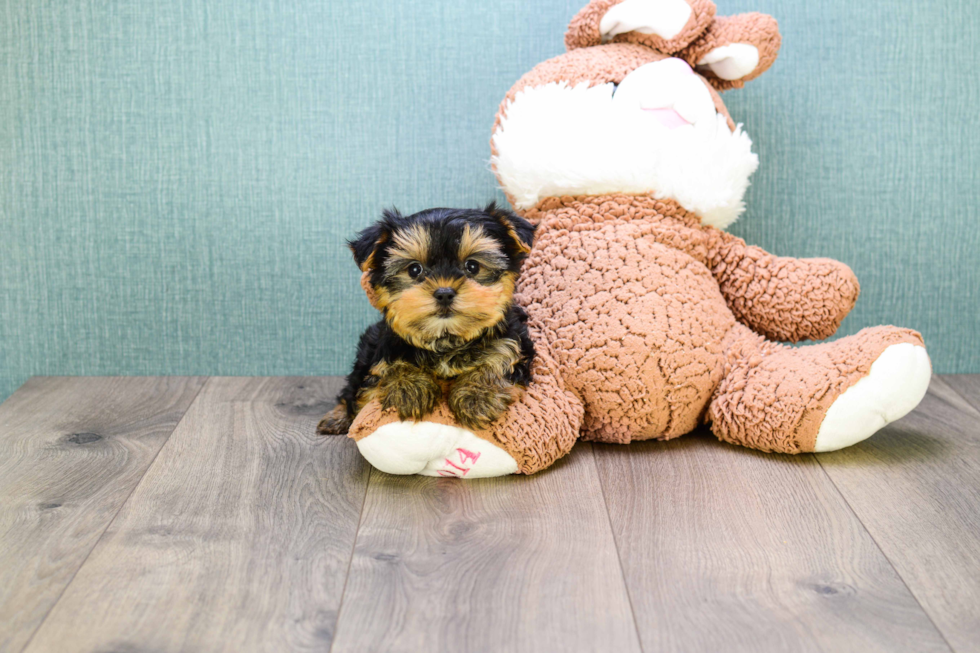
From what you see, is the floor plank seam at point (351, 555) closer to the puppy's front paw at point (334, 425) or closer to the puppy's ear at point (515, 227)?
the puppy's front paw at point (334, 425)

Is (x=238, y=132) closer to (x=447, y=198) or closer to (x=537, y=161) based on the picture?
(x=447, y=198)

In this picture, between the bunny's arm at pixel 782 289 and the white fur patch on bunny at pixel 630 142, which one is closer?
the white fur patch on bunny at pixel 630 142

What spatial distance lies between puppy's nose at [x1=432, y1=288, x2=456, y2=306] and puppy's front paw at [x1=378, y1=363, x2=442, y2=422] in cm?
21

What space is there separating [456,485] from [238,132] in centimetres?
125

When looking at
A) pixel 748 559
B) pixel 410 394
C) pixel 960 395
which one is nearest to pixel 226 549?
pixel 410 394

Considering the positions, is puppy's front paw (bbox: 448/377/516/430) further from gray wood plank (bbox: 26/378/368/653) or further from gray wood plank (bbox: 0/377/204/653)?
gray wood plank (bbox: 0/377/204/653)

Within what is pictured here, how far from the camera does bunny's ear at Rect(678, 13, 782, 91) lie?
6.77 feet

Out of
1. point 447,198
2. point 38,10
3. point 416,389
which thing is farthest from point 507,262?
point 38,10

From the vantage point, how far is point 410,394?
1.72 meters

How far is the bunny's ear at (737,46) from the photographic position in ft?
6.77

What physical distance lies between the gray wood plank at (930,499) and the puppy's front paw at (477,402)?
74cm

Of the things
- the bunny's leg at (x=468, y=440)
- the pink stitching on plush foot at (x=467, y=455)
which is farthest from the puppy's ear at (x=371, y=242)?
the pink stitching on plush foot at (x=467, y=455)

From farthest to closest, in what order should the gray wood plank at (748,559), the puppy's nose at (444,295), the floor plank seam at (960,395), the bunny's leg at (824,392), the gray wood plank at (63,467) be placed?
the floor plank seam at (960,395), the bunny's leg at (824,392), the puppy's nose at (444,295), the gray wood plank at (63,467), the gray wood plank at (748,559)

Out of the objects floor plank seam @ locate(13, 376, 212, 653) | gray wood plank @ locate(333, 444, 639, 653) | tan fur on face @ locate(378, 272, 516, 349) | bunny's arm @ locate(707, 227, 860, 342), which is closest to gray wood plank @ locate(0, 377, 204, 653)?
floor plank seam @ locate(13, 376, 212, 653)
